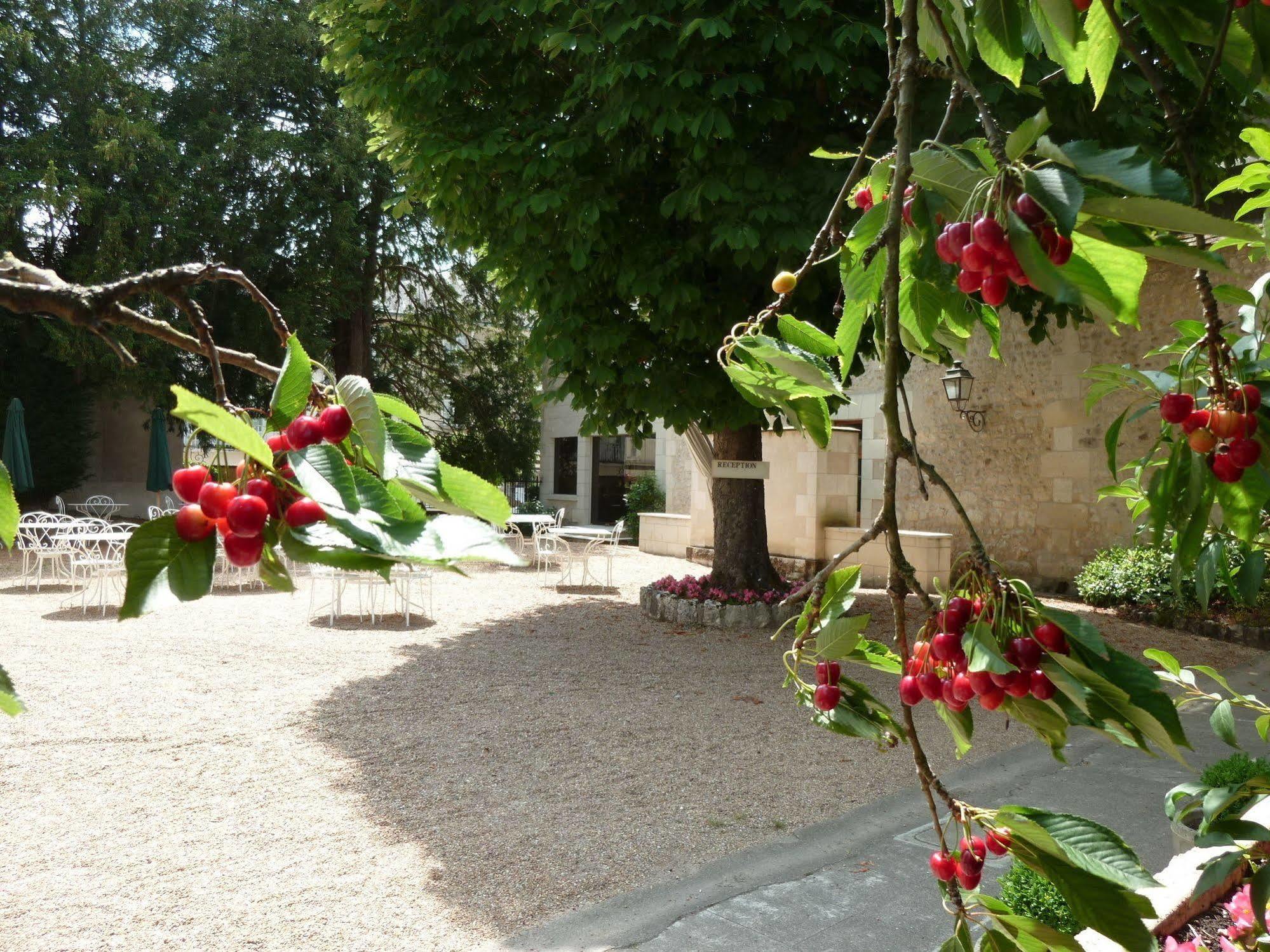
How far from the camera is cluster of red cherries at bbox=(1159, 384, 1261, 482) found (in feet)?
3.05

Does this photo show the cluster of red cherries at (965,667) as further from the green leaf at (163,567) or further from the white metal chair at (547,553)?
the white metal chair at (547,553)

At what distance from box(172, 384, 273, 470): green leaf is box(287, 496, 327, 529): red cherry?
5 centimetres

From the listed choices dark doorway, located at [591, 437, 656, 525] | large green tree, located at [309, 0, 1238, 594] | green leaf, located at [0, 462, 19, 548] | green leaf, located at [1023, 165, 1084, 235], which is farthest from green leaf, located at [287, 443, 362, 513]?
dark doorway, located at [591, 437, 656, 525]

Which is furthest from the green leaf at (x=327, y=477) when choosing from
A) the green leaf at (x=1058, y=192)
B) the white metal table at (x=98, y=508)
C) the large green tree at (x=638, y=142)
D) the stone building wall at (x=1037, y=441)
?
the white metal table at (x=98, y=508)

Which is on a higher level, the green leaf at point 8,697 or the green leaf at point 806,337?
the green leaf at point 806,337

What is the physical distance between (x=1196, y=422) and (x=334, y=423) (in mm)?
872

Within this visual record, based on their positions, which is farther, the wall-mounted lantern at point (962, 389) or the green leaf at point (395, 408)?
the wall-mounted lantern at point (962, 389)

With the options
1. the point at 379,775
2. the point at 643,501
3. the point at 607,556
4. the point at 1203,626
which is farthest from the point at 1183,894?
the point at 643,501

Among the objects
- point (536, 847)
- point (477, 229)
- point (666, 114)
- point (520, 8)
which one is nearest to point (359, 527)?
point (536, 847)

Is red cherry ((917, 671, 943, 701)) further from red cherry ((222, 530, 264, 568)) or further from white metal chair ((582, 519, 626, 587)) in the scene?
white metal chair ((582, 519, 626, 587))

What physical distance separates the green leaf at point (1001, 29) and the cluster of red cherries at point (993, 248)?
29cm

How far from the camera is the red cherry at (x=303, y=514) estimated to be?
1.51 feet

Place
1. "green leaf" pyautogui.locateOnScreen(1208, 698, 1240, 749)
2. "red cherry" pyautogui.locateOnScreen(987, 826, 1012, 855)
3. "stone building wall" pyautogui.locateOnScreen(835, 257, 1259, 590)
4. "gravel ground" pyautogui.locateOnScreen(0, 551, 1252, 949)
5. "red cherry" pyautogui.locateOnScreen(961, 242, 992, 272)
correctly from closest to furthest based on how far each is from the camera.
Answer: "red cherry" pyautogui.locateOnScreen(961, 242, 992, 272) < "red cherry" pyautogui.locateOnScreen(987, 826, 1012, 855) < "green leaf" pyautogui.locateOnScreen(1208, 698, 1240, 749) < "gravel ground" pyautogui.locateOnScreen(0, 551, 1252, 949) < "stone building wall" pyautogui.locateOnScreen(835, 257, 1259, 590)

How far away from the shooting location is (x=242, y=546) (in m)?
0.48
